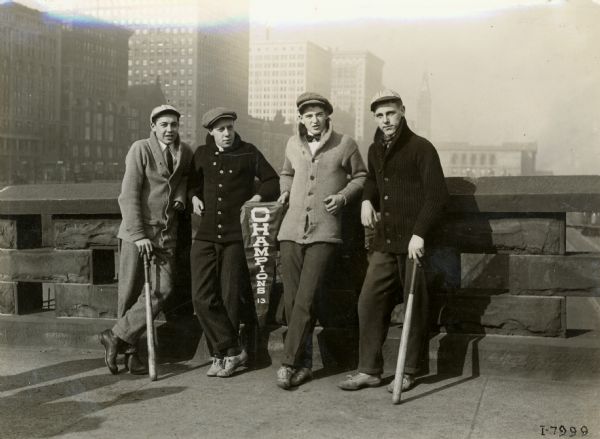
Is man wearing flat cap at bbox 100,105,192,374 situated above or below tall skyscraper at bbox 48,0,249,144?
below

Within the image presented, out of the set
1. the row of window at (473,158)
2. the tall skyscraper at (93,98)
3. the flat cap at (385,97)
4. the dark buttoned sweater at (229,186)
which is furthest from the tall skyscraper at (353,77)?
the flat cap at (385,97)

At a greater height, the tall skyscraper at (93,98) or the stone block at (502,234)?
the tall skyscraper at (93,98)

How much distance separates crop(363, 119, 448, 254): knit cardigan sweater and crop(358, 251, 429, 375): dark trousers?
14cm

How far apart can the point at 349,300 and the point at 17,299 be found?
3.20 m

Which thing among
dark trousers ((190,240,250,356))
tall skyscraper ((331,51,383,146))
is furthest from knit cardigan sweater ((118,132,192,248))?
tall skyscraper ((331,51,383,146))

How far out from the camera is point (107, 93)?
13012 centimetres

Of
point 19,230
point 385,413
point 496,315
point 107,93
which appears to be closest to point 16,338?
point 19,230

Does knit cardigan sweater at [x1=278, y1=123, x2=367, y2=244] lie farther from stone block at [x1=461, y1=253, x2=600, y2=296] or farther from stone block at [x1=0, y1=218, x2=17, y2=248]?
stone block at [x1=0, y1=218, x2=17, y2=248]

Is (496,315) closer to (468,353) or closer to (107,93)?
(468,353)

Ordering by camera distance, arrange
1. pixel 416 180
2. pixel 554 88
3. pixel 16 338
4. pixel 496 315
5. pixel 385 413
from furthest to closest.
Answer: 1. pixel 554 88
2. pixel 16 338
3. pixel 496 315
4. pixel 416 180
5. pixel 385 413

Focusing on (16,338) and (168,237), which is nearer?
(168,237)

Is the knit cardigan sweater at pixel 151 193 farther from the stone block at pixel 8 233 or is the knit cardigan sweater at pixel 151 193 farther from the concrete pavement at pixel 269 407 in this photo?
the stone block at pixel 8 233

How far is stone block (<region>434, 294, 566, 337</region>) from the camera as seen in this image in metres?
5.57

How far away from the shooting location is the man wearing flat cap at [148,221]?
584 centimetres
